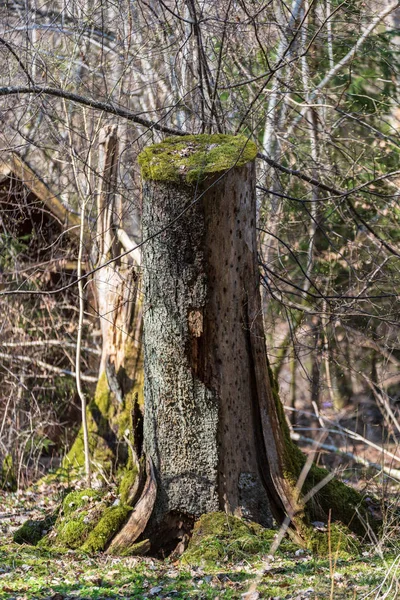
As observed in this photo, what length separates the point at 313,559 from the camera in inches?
183

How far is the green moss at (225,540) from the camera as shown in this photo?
4625 mm

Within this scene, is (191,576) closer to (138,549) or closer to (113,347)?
(138,549)

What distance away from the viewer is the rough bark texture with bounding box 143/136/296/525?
4.63 meters

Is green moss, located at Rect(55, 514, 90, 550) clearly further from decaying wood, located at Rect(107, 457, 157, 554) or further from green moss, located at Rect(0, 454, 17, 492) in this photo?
green moss, located at Rect(0, 454, 17, 492)

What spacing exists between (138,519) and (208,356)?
1.32m

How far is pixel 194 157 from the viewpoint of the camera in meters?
4.76

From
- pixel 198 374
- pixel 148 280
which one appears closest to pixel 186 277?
pixel 148 280

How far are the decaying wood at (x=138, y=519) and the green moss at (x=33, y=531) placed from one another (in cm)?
82

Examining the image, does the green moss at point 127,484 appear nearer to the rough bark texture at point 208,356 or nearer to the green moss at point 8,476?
the rough bark texture at point 208,356

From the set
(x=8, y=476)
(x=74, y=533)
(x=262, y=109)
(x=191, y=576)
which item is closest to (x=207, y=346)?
(x=191, y=576)

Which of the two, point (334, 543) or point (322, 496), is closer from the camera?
point (334, 543)

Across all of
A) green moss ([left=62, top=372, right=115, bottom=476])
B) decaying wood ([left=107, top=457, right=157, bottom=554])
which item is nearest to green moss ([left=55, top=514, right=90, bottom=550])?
decaying wood ([left=107, top=457, right=157, bottom=554])

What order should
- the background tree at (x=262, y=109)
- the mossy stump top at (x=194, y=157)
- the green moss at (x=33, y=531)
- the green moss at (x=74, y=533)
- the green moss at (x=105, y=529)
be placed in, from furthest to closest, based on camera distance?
the background tree at (x=262, y=109) → the green moss at (x=33, y=531) → the green moss at (x=74, y=533) → the green moss at (x=105, y=529) → the mossy stump top at (x=194, y=157)

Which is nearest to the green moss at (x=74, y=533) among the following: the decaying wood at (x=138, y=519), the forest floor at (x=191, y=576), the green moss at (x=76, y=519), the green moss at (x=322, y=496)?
the green moss at (x=76, y=519)
